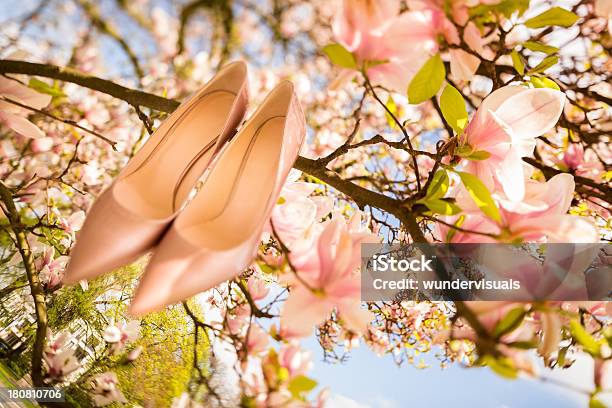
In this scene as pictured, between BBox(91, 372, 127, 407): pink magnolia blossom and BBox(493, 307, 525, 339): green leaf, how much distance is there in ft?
1.93

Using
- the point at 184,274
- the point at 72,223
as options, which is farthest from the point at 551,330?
the point at 72,223

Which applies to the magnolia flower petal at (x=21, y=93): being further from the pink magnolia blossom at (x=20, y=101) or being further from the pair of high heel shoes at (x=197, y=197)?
the pair of high heel shoes at (x=197, y=197)

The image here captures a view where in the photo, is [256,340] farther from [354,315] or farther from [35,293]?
[35,293]

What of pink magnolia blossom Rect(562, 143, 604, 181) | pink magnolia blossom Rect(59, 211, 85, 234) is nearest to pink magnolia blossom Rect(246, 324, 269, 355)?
pink magnolia blossom Rect(59, 211, 85, 234)

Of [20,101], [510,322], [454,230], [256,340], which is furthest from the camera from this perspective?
[20,101]

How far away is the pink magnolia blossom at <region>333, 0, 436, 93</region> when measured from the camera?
14.5 inches

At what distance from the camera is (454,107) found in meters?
0.46

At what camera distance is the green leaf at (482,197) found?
39cm

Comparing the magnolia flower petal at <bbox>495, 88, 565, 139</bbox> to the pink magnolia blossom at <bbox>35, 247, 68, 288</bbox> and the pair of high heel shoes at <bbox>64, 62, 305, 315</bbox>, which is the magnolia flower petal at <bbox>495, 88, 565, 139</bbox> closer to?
the pair of high heel shoes at <bbox>64, 62, 305, 315</bbox>

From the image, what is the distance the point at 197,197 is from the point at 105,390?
335 mm

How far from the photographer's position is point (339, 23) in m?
0.37

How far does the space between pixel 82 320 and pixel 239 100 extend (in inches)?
19.0

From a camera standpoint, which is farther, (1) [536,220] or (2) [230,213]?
(2) [230,213]

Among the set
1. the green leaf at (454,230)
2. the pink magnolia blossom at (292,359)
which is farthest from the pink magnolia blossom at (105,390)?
the green leaf at (454,230)
